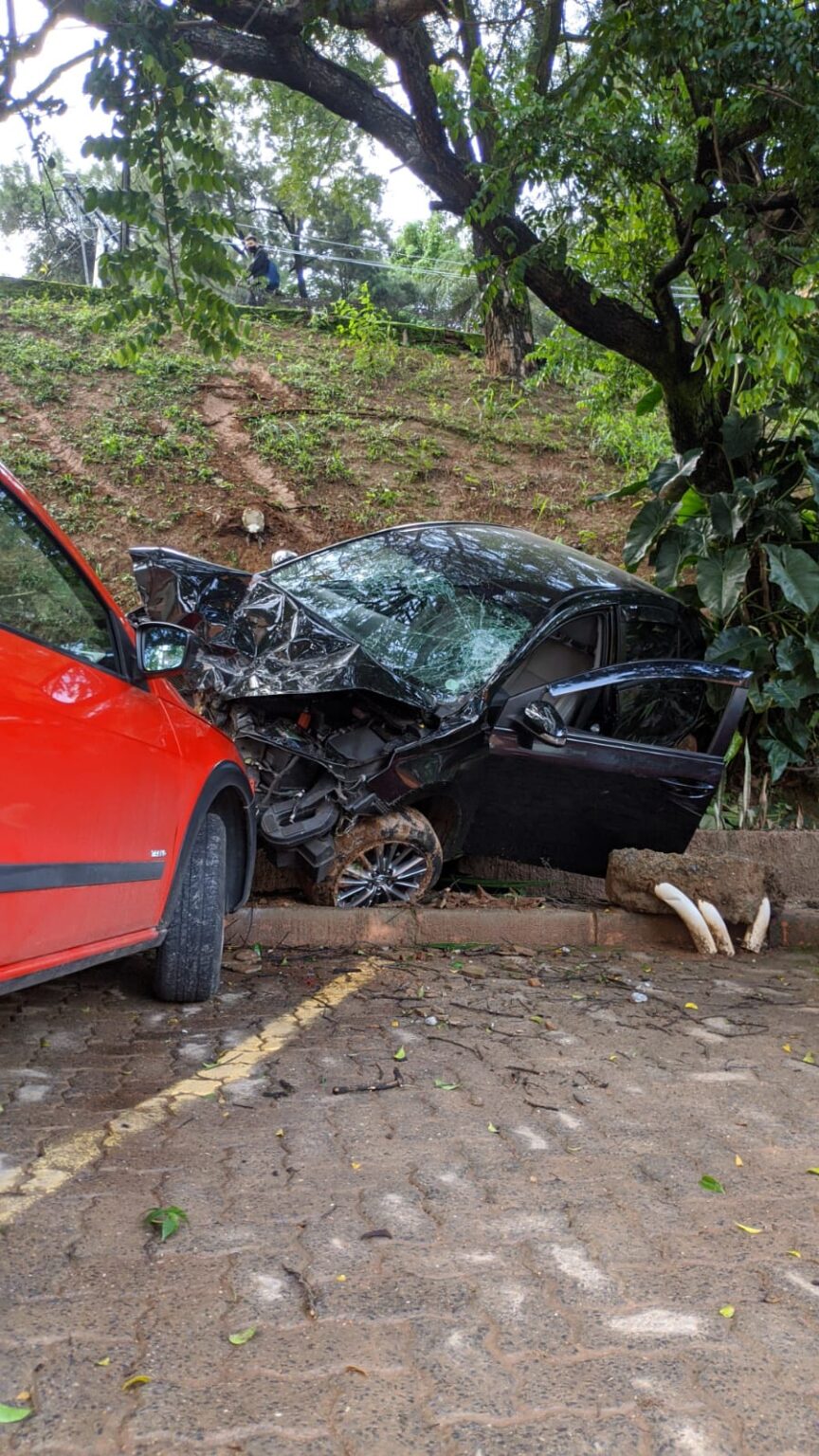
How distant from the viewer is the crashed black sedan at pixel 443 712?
5078mm

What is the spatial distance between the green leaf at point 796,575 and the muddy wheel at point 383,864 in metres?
2.89

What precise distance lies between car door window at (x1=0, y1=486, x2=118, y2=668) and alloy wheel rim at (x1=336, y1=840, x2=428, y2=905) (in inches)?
88.5

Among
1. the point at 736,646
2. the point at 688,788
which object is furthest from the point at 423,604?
the point at 736,646

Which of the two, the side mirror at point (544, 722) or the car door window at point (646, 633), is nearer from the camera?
the side mirror at point (544, 722)

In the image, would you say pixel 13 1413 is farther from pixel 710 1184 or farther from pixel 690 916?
pixel 690 916

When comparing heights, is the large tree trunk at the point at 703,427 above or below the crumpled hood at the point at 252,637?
above

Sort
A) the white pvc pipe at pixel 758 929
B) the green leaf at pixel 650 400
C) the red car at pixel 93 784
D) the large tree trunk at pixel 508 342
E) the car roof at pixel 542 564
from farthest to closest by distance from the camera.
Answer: the large tree trunk at pixel 508 342, the green leaf at pixel 650 400, the car roof at pixel 542 564, the white pvc pipe at pixel 758 929, the red car at pixel 93 784

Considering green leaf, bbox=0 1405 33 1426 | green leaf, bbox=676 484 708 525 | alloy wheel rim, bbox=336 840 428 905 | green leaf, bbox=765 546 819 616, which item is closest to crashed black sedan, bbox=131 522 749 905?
alloy wheel rim, bbox=336 840 428 905

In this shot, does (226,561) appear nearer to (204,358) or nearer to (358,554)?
(358,554)

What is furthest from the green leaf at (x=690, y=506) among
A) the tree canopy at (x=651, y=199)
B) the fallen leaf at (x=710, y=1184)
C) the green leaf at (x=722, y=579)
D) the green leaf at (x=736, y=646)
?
the fallen leaf at (x=710, y=1184)

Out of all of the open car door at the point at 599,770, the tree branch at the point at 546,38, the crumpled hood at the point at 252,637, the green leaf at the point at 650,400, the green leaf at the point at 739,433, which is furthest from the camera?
the tree branch at the point at 546,38

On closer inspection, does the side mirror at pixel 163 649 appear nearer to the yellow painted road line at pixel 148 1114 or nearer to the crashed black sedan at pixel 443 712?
the yellow painted road line at pixel 148 1114

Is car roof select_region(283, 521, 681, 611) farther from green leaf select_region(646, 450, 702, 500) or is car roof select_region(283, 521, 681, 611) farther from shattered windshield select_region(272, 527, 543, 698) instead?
green leaf select_region(646, 450, 702, 500)

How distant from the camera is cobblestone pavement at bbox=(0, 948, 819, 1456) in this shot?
183cm
